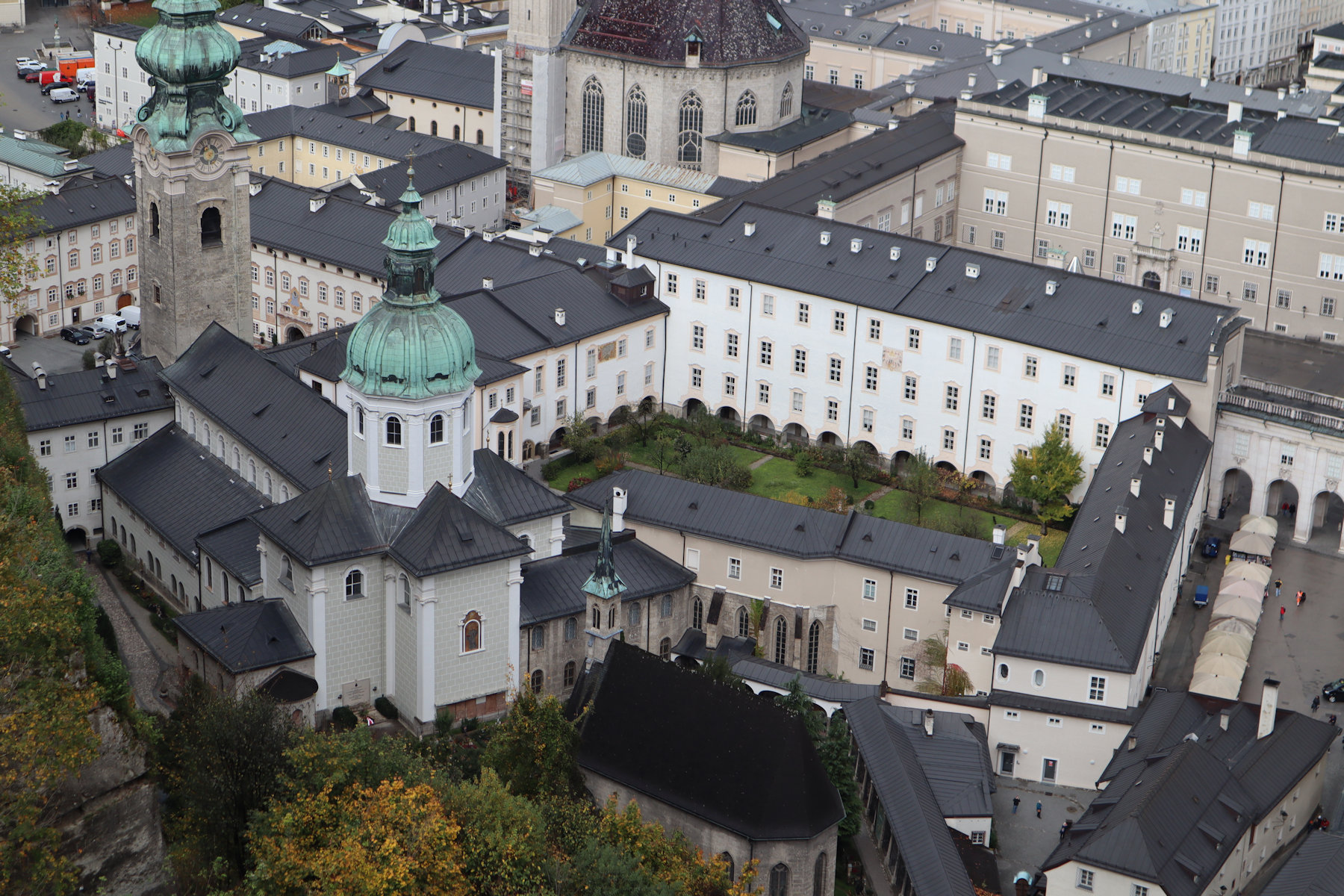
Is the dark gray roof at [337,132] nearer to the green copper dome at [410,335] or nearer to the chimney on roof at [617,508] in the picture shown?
the chimney on roof at [617,508]

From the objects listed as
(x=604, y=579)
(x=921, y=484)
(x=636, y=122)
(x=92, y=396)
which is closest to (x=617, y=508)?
(x=604, y=579)

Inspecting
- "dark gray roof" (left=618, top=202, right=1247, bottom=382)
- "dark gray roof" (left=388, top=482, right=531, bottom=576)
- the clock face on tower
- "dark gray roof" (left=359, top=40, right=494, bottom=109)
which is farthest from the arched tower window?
"dark gray roof" (left=388, top=482, right=531, bottom=576)

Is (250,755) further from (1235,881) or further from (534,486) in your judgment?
(1235,881)

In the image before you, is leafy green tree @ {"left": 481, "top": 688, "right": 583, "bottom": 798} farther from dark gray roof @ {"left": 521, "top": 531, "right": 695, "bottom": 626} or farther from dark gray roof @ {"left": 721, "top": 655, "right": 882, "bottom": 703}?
dark gray roof @ {"left": 721, "top": 655, "right": 882, "bottom": 703}

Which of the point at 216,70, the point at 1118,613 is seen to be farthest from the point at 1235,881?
the point at 216,70

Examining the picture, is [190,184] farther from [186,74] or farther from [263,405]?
[263,405]

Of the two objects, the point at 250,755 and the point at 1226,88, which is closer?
the point at 250,755
